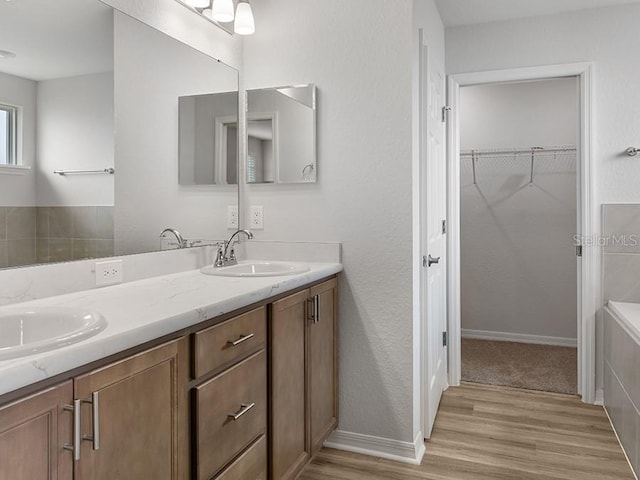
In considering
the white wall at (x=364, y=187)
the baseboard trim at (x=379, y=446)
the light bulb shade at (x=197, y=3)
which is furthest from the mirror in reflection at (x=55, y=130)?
the baseboard trim at (x=379, y=446)

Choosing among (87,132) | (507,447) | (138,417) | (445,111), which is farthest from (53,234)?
(445,111)

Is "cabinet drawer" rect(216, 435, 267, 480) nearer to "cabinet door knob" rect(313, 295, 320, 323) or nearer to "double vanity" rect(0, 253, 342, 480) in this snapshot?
"double vanity" rect(0, 253, 342, 480)

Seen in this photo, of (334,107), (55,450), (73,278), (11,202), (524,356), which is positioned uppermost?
(334,107)

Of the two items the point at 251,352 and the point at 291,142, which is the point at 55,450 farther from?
the point at 291,142

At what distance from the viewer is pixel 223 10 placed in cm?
225

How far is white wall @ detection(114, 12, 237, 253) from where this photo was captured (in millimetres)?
1834

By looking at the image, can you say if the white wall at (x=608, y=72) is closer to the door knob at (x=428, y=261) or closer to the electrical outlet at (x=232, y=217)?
the door knob at (x=428, y=261)

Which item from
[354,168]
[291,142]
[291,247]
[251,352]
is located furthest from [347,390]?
[291,142]

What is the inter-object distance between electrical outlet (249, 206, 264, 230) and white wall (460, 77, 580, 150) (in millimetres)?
2518

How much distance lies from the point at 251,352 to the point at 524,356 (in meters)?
2.93

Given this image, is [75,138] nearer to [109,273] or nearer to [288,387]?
[109,273]

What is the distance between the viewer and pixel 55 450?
916 millimetres

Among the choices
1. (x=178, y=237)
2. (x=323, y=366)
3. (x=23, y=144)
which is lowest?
(x=323, y=366)

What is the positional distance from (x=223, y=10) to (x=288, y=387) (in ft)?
5.53
